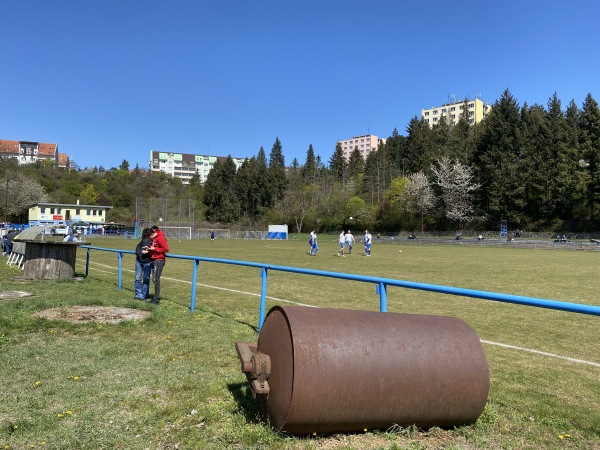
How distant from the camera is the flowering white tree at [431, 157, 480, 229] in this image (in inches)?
3002

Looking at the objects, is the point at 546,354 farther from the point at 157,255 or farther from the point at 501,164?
the point at 501,164

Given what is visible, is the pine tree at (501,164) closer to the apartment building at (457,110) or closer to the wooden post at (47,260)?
the apartment building at (457,110)

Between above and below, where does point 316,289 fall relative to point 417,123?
below

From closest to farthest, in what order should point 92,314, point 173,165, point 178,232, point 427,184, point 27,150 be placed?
point 92,314, point 178,232, point 427,184, point 27,150, point 173,165

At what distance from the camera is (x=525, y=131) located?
74875 mm

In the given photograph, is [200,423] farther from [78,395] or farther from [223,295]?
[223,295]

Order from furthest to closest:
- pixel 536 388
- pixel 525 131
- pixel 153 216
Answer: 1. pixel 153 216
2. pixel 525 131
3. pixel 536 388

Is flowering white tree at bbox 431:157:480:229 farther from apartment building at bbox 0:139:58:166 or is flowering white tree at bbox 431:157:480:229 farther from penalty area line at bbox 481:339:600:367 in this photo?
apartment building at bbox 0:139:58:166

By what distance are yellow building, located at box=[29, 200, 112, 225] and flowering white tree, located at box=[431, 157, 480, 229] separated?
217 feet

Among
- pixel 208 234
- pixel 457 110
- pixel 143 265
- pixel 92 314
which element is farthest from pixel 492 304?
pixel 457 110

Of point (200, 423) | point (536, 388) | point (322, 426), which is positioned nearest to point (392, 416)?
point (322, 426)

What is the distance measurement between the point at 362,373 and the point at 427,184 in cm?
8261

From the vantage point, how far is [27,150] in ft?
615

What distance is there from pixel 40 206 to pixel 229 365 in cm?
9883
